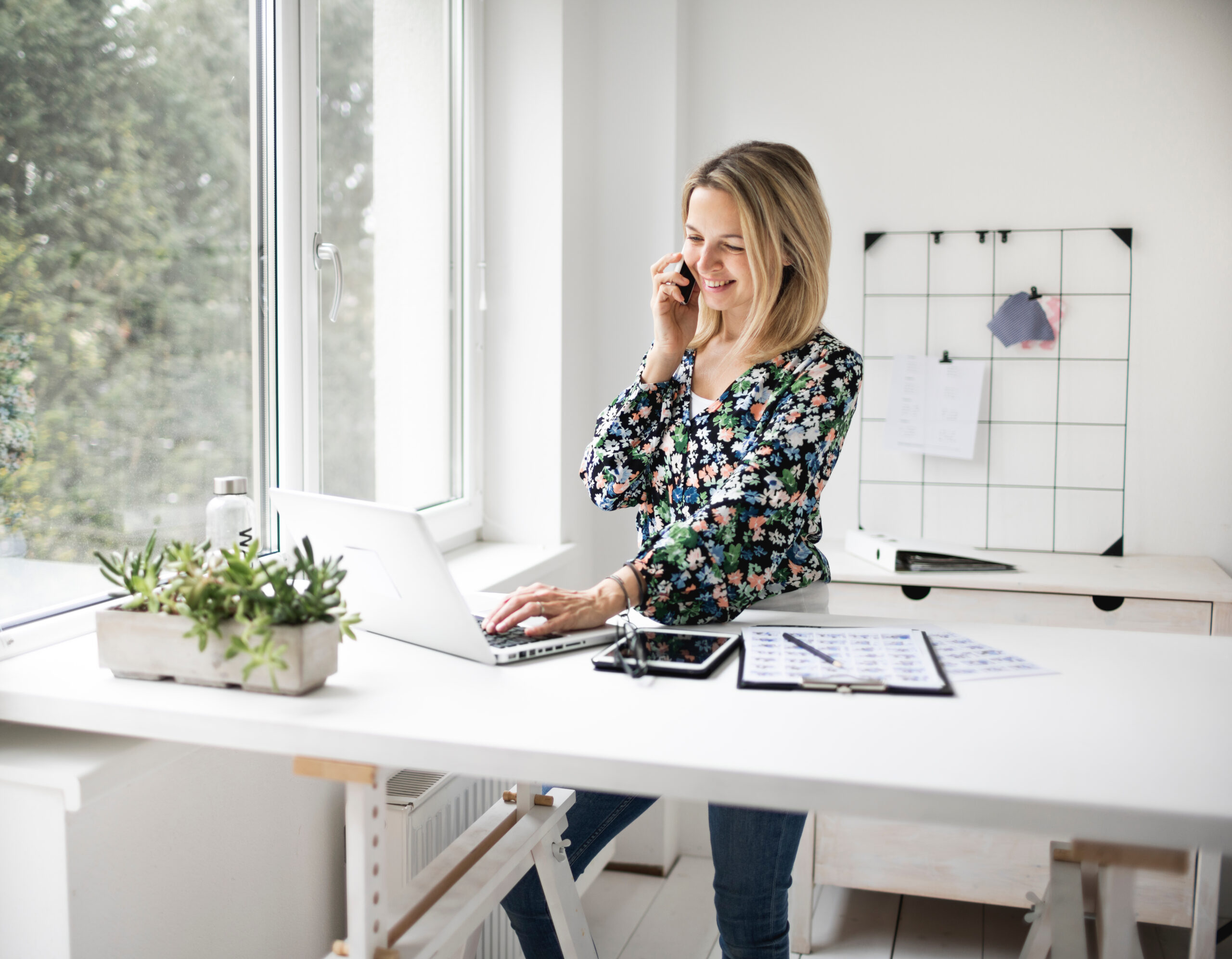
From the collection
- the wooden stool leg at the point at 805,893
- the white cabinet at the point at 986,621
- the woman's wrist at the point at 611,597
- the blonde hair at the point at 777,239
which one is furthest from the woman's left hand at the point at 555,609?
the wooden stool leg at the point at 805,893

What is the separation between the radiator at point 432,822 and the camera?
1595mm

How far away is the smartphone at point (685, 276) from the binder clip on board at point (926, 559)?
825mm

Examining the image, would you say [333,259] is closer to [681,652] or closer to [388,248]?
[388,248]

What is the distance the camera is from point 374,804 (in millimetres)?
994

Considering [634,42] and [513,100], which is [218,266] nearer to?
[513,100]

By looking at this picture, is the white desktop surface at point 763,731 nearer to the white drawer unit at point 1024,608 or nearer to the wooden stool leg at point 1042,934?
the wooden stool leg at point 1042,934

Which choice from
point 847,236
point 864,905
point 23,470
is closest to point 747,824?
point 23,470

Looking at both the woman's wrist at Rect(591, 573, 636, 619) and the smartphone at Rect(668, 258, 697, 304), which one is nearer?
the woman's wrist at Rect(591, 573, 636, 619)

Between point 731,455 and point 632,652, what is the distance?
42 centimetres

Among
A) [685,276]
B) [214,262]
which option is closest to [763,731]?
[685,276]

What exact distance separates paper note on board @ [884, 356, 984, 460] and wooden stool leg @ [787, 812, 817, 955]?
0.93m

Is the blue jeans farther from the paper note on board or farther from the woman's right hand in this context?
the paper note on board

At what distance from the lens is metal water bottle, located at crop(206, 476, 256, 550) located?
1.29 metres

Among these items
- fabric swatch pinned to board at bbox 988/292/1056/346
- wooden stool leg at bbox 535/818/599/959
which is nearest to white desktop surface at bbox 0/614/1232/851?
wooden stool leg at bbox 535/818/599/959
